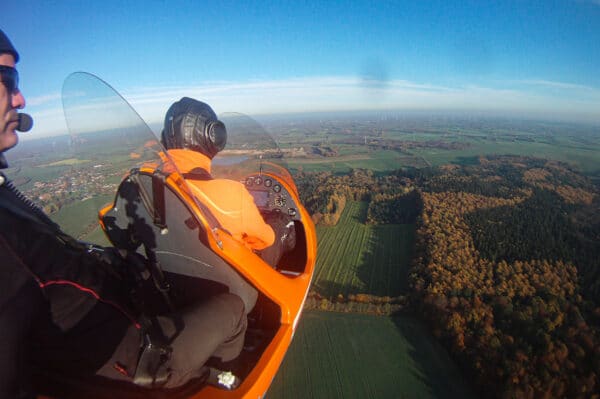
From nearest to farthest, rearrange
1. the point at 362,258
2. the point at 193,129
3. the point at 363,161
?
the point at 193,129, the point at 362,258, the point at 363,161

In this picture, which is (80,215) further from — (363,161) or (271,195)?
(363,161)

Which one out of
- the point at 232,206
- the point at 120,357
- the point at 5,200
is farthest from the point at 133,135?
the point at 120,357

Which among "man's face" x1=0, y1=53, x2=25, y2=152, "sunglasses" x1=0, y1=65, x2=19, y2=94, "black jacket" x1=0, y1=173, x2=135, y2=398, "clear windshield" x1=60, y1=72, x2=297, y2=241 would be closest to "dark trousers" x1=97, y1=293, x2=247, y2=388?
"black jacket" x1=0, y1=173, x2=135, y2=398

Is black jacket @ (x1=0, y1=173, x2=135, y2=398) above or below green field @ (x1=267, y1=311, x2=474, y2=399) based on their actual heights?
above

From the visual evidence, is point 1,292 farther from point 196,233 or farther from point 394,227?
point 394,227

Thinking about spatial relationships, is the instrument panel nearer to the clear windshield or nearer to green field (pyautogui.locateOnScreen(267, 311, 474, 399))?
the clear windshield

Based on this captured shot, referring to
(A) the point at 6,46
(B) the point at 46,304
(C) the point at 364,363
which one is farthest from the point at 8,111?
(C) the point at 364,363

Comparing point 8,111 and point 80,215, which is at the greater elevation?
point 8,111
